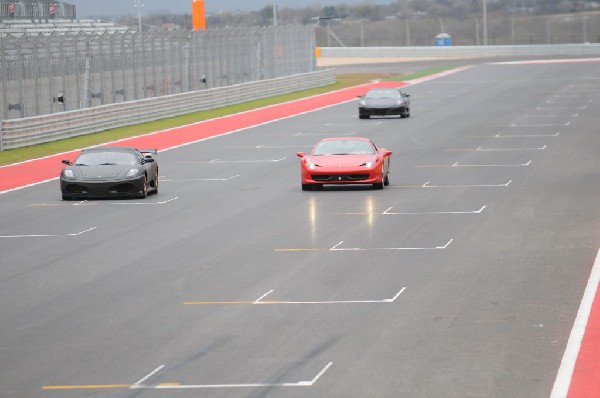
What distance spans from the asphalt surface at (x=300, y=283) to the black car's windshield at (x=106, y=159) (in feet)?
3.29

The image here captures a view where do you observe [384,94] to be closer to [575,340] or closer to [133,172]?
[133,172]

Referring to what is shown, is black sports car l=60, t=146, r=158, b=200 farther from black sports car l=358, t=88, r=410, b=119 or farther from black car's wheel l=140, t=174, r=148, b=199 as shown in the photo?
black sports car l=358, t=88, r=410, b=119

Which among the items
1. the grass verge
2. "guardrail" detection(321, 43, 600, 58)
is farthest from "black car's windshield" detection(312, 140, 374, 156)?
"guardrail" detection(321, 43, 600, 58)

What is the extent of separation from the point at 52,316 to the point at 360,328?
357 centimetres

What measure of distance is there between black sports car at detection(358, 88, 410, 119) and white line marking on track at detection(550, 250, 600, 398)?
34.7 meters

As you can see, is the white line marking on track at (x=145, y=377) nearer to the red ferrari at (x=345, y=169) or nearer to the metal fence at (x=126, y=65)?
the red ferrari at (x=345, y=169)

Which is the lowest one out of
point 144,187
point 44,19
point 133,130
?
point 133,130

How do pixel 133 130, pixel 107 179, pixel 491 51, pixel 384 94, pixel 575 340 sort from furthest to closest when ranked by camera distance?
pixel 491 51, pixel 384 94, pixel 133 130, pixel 107 179, pixel 575 340

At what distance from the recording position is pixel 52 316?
15633mm

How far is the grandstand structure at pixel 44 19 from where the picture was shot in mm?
76375

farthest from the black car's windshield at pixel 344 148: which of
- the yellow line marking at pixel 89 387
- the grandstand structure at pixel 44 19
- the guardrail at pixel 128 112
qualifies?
the grandstand structure at pixel 44 19

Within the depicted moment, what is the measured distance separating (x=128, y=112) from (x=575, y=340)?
3903 centimetres

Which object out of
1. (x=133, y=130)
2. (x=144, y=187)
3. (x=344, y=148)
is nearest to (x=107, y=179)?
(x=144, y=187)

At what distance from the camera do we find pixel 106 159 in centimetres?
2928
